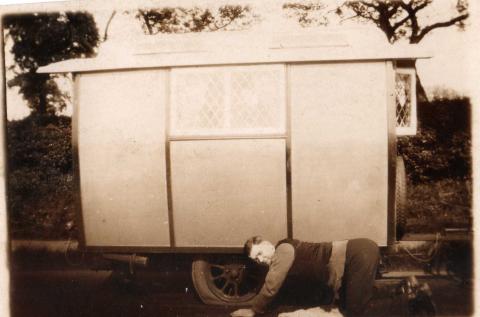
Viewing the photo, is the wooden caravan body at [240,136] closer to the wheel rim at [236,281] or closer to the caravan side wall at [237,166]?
the caravan side wall at [237,166]

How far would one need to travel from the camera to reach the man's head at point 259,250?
12.1 ft

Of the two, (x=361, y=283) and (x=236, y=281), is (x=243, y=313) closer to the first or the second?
(x=236, y=281)

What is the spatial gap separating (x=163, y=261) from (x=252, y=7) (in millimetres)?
2613

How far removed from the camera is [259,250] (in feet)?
12.2

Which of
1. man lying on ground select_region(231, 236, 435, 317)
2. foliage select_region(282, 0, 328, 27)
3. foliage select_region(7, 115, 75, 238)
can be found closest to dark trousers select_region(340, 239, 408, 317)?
man lying on ground select_region(231, 236, 435, 317)

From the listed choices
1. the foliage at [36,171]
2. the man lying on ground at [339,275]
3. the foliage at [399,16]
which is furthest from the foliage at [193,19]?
the man lying on ground at [339,275]

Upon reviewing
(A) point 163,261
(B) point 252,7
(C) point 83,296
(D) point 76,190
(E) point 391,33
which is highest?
(B) point 252,7

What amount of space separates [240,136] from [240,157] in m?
0.19

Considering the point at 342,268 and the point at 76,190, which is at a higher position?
the point at 76,190

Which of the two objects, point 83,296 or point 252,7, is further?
point 83,296

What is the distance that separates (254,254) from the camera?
3701 mm

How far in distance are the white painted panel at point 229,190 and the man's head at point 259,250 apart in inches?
6.8

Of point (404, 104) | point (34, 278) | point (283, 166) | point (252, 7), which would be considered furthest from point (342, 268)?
point (34, 278)

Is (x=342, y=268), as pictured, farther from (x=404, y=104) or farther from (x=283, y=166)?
(x=404, y=104)
